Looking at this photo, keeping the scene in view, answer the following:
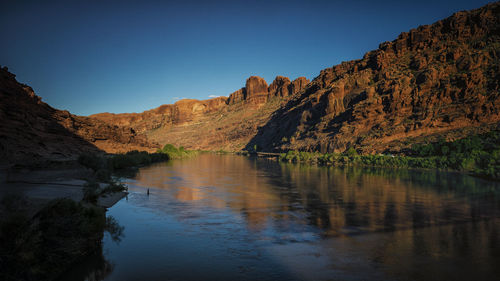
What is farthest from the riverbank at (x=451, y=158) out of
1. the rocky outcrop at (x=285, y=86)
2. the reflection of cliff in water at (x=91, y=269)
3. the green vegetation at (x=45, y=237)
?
the rocky outcrop at (x=285, y=86)

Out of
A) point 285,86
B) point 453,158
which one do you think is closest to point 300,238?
point 453,158

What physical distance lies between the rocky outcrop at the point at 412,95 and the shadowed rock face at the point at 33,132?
4985 centimetres

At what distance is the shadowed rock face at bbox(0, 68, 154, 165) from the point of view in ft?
90.7

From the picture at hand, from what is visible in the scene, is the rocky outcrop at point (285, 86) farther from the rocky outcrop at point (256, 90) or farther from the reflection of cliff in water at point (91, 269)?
the reflection of cliff in water at point (91, 269)

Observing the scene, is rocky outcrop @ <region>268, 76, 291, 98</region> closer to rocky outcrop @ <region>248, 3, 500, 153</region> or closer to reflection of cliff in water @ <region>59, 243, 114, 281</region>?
rocky outcrop @ <region>248, 3, 500, 153</region>

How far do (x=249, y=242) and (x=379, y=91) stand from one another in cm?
7562

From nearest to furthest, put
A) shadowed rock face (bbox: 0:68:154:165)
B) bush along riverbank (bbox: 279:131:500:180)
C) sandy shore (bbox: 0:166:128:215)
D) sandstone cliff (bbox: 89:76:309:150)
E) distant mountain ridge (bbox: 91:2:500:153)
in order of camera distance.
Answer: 1. sandy shore (bbox: 0:166:128:215)
2. shadowed rock face (bbox: 0:68:154:165)
3. bush along riverbank (bbox: 279:131:500:180)
4. distant mountain ridge (bbox: 91:2:500:153)
5. sandstone cliff (bbox: 89:76:309:150)

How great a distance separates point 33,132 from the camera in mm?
34562

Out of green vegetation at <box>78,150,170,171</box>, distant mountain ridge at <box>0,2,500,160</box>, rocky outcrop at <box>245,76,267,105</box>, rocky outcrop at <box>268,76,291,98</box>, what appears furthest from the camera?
rocky outcrop at <box>245,76,267,105</box>

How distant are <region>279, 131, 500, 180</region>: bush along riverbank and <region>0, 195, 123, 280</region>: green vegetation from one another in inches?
1632

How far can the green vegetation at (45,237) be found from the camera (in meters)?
7.33

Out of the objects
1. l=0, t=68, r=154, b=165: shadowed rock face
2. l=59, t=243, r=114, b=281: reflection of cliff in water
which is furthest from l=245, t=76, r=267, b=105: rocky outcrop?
l=59, t=243, r=114, b=281: reflection of cliff in water

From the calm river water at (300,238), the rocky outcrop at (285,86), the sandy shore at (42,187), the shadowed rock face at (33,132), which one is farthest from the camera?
the rocky outcrop at (285,86)

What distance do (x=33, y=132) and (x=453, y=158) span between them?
54.4m
